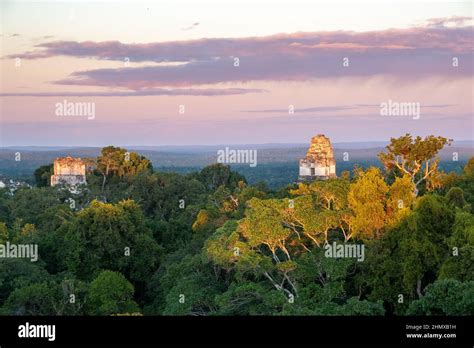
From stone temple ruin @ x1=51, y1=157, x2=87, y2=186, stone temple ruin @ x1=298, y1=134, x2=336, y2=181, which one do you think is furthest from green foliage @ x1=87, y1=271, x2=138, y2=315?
stone temple ruin @ x1=51, y1=157, x2=87, y2=186

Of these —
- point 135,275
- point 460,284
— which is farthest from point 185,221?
point 460,284
